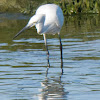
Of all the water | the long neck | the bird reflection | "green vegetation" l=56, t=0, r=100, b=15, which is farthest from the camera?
"green vegetation" l=56, t=0, r=100, b=15

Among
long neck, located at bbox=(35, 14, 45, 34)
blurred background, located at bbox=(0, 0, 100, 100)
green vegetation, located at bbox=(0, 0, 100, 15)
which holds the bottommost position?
green vegetation, located at bbox=(0, 0, 100, 15)

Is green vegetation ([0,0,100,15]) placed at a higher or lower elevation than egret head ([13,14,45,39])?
lower

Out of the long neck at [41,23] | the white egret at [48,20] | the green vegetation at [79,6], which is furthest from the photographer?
the green vegetation at [79,6]

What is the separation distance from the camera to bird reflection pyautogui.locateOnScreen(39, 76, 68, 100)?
23.3ft

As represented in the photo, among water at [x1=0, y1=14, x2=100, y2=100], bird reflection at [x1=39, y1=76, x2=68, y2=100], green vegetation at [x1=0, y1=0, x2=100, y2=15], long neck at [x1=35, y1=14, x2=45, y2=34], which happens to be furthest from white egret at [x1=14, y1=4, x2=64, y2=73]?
green vegetation at [x1=0, y1=0, x2=100, y2=15]

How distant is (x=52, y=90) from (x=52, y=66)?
2.46 metres

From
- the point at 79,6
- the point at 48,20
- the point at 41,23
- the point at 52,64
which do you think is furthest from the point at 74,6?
the point at 52,64

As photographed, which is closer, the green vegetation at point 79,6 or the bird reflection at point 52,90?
the bird reflection at point 52,90

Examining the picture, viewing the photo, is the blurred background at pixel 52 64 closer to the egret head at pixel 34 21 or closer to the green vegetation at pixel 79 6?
the egret head at pixel 34 21

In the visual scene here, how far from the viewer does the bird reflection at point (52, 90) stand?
7109mm

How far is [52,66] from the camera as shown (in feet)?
33.1

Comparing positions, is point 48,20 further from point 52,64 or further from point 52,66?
point 52,66

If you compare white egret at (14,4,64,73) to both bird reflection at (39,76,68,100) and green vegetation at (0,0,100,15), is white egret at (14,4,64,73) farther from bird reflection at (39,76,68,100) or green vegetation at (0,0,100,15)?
green vegetation at (0,0,100,15)

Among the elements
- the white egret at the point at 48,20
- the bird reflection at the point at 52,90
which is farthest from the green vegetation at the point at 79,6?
the bird reflection at the point at 52,90
